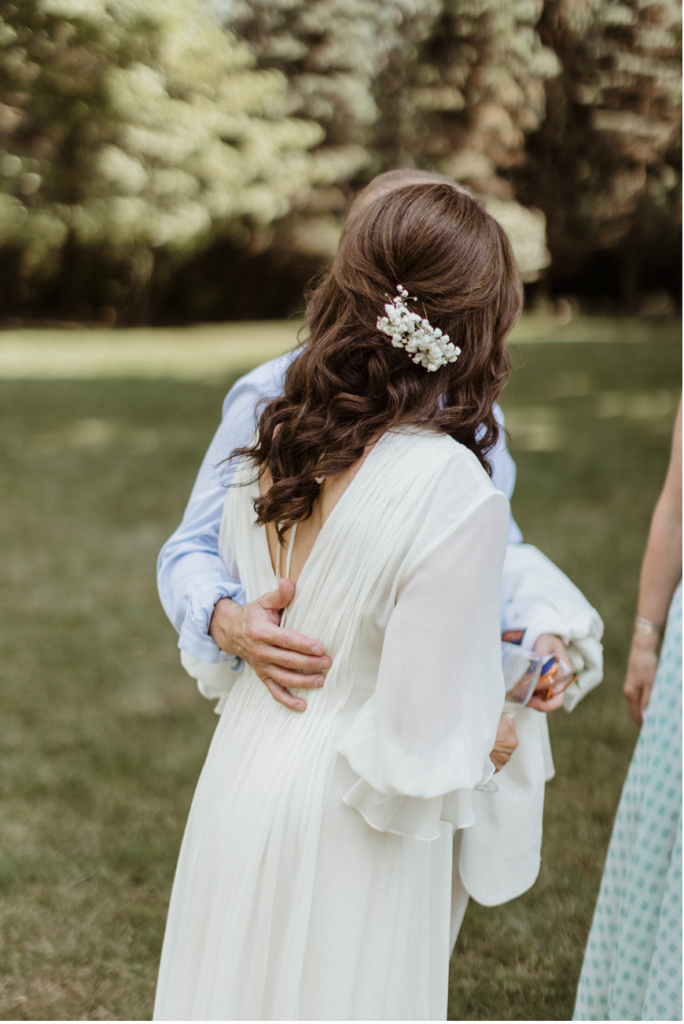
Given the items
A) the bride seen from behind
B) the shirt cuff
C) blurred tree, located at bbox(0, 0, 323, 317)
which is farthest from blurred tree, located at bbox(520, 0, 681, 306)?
the shirt cuff

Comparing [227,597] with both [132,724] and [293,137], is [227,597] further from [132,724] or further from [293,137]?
[293,137]

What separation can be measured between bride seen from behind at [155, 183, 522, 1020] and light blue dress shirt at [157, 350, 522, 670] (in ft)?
0.47

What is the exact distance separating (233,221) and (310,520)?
20.0 m

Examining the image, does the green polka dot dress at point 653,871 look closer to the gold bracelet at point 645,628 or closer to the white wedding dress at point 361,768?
the gold bracelet at point 645,628

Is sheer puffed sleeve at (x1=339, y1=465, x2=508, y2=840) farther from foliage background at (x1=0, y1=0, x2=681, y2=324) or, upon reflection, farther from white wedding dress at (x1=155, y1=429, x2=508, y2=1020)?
foliage background at (x1=0, y1=0, x2=681, y2=324)

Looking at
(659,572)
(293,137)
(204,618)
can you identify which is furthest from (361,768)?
(293,137)

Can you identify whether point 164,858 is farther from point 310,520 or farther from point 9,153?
point 9,153

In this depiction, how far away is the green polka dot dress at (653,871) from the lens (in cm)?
154

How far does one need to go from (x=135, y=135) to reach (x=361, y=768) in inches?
685

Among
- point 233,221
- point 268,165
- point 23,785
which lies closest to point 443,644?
point 23,785

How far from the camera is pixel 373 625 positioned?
1319mm

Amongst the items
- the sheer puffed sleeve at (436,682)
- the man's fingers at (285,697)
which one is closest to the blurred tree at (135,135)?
the man's fingers at (285,697)

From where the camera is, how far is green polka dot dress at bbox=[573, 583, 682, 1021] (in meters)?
1.54

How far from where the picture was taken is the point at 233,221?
20.1m
